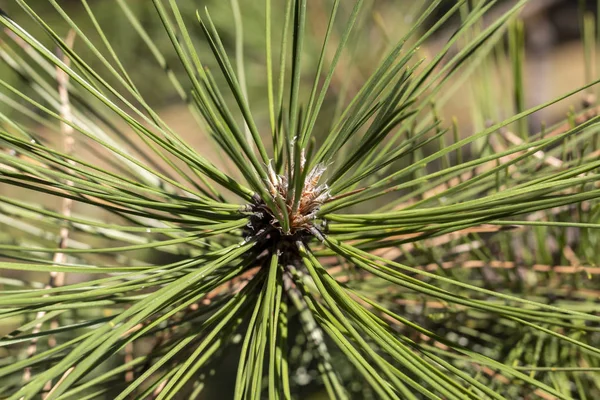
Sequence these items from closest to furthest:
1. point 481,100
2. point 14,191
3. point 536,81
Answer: point 481,100 < point 536,81 < point 14,191

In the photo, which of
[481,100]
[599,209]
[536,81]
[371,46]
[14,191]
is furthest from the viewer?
[14,191]

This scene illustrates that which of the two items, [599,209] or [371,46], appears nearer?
[599,209]

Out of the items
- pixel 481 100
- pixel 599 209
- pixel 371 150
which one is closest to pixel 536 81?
pixel 481 100

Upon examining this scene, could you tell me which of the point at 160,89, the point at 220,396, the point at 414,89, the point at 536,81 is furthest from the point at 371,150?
the point at 536,81

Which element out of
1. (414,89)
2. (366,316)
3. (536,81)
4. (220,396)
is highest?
(536,81)

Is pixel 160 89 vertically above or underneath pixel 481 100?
above

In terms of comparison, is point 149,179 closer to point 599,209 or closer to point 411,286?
point 411,286
